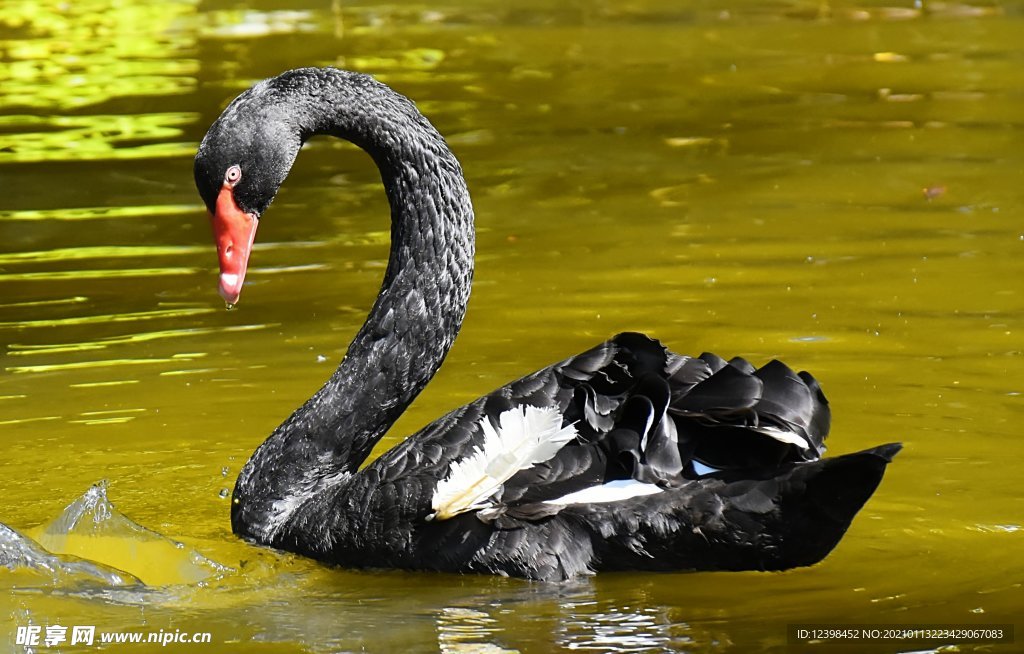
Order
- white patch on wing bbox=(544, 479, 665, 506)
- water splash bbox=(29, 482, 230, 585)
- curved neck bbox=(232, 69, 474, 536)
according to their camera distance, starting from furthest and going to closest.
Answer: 1. curved neck bbox=(232, 69, 474, 536)
2. water splash bbox=(29, 482, 230, 585)
3. white patch on wing bbox=(544, 479, 665, 506)

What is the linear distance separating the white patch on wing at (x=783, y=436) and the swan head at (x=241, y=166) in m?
1.55

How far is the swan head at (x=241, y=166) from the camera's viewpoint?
4672 mm

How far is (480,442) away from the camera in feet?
14.1

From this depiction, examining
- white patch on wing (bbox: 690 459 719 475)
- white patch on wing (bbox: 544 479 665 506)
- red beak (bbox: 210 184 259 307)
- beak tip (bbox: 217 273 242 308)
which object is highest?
red beak (bbox: 210 184 259 307)

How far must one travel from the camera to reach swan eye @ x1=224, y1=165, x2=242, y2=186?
15.4 feet

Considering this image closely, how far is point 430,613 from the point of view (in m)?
4.12

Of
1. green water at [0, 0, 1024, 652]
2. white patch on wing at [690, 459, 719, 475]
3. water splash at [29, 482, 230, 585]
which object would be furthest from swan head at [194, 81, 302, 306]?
white patch on wing at [690, 459, 719, 475]

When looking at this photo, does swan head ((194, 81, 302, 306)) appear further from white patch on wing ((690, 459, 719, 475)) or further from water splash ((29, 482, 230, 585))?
white patch on wing ((690, 459, 719, 475))

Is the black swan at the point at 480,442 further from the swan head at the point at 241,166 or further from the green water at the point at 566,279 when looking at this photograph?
the green water at the point at 566,279

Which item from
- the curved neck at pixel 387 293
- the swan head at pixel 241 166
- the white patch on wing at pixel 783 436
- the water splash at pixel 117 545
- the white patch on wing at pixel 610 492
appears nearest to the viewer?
the white patch on wing at pixel 783 436

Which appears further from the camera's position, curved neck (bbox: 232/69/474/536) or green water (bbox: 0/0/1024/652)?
curved neck (bbox: 232/69/474/536)

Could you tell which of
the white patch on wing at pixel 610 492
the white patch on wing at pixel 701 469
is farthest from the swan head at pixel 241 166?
the white patch on wing at pixel 701 469

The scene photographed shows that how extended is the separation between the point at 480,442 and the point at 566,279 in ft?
10.6

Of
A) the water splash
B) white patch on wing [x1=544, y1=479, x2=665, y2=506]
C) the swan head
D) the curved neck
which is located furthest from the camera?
the curved neck
